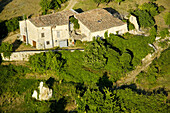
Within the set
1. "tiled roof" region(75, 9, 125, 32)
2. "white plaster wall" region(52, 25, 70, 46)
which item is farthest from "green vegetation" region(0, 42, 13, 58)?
"tiled roof" region(75, 9, 125, 32)

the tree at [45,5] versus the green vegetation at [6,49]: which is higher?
the tree at [45,5]

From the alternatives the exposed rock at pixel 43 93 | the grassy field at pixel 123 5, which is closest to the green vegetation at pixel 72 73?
the exposed rock at pixel 43 93

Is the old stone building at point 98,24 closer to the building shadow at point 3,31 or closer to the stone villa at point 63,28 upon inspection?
the stone villa at point 63,28

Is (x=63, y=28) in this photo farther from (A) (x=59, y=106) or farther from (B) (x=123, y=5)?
(B) (x=123, y=5)

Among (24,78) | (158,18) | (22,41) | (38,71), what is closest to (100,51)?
(38,71)

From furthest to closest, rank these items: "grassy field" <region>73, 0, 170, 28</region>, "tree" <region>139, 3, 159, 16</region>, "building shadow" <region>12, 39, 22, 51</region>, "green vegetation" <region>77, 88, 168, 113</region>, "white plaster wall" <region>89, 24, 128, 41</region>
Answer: "grassy field" <region>73, 0, 170, 28</region> < "tree" <region>139, 3, 159, 16</region> < "building shadow" <region>12, 39, 22, 51</region> < "white plaster wall" <region>89, 24, 128, 41</region> < "green vegetation" <region>77, 88, 168, 113</region>

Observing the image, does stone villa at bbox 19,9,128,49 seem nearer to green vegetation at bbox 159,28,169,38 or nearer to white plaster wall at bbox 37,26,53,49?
white plaster wall at bbox 37,26,53,49
